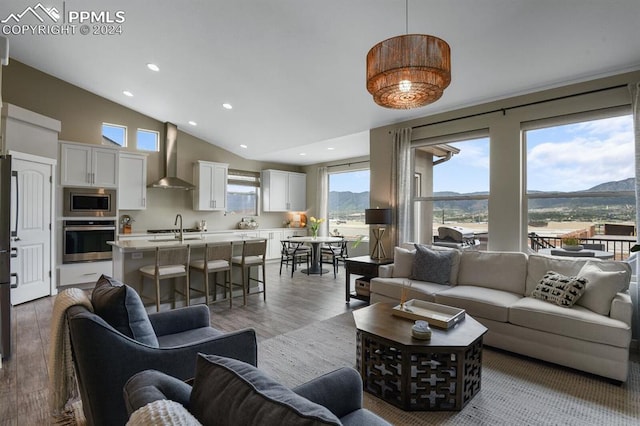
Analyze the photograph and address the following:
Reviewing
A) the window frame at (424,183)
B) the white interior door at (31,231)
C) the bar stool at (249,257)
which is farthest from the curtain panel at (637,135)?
the white interior door at (31,231)

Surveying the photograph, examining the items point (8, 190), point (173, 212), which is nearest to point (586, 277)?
point (8, 190)

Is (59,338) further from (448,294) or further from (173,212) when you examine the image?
(173,212)

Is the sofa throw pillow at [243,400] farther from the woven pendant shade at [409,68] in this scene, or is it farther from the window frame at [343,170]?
the window frame at [343,170]

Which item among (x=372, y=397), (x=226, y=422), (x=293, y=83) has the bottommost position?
(x=372, y=397)

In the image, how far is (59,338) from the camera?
5.19ft

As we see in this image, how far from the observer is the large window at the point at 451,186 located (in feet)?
14.5

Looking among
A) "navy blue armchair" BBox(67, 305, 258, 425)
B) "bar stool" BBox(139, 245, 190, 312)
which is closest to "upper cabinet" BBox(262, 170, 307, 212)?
"bar stool" BBox(139, 245, 190, 312)

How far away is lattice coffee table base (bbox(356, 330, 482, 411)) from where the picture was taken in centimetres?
213

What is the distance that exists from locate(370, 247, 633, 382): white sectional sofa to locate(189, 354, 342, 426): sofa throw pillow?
2.88 m

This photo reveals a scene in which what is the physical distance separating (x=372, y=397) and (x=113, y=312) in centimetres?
182

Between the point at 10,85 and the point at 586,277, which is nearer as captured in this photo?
the point at 586,277

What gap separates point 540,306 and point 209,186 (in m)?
6.50

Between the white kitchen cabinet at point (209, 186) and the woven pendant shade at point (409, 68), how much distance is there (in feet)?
18.3

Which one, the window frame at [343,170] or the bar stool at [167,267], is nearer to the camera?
the bar stool at [167,267]
